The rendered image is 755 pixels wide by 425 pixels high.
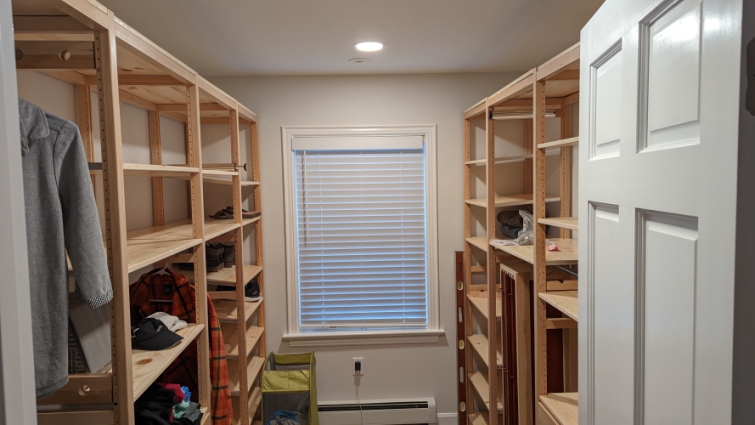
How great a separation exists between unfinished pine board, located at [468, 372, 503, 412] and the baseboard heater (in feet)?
1.24

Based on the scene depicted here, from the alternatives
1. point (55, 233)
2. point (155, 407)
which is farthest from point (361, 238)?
point (55, 233)

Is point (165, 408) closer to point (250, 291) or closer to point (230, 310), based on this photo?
point (230, 310)

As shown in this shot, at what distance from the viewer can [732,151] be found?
0.54 m

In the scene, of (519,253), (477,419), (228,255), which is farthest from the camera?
(477,419)

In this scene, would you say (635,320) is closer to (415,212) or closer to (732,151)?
(732,151)

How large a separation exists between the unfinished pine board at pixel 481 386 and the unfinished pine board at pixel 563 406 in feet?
3.23

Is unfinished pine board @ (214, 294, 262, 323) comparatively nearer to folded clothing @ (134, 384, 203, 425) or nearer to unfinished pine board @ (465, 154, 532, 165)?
folded clothing @ (134, 384, 203, 425)

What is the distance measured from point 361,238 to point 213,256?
1.11 metres

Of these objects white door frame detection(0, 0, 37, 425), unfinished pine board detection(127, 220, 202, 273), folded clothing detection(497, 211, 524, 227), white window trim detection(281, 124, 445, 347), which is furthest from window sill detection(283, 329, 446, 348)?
white door frame detection(0, 0, 37, 425)

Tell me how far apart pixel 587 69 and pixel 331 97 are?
2488 mm

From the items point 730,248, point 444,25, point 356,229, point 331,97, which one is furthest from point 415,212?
point 730,248

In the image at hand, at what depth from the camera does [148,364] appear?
1.55 metres

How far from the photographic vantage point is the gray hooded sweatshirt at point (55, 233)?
109cm

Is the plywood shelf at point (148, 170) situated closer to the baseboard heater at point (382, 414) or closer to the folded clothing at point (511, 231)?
the folded clothing at point (511, 231)
